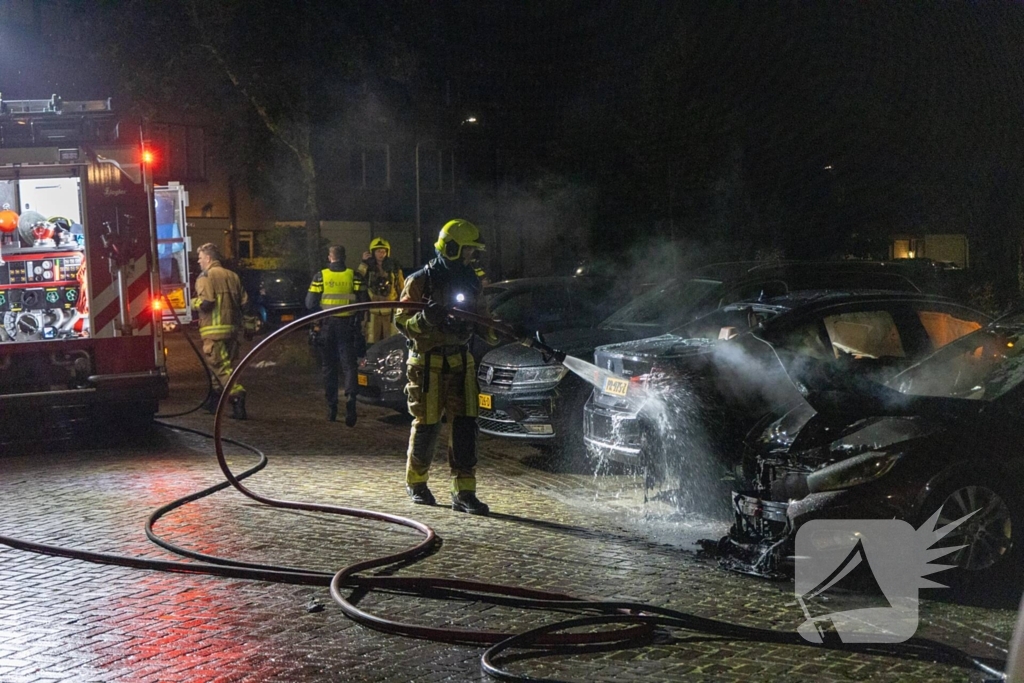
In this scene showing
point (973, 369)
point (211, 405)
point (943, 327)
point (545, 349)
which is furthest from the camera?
point (211, 405)

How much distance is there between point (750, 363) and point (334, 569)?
3014 mm

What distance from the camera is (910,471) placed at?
18.8 ft

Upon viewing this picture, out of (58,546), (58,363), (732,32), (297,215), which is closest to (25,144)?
(58,363)

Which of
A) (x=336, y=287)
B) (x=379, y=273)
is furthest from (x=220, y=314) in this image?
(x=379, y=273)

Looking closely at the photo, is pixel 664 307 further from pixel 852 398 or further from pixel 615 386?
pixel 852 398

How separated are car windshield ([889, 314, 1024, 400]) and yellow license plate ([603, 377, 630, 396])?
1.90 m

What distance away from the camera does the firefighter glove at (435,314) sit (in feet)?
24.6

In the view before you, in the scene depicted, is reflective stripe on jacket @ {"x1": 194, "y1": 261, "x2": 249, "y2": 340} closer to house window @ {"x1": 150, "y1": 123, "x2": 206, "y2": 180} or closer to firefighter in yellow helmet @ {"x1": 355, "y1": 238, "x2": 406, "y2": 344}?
firefighter in yellow helmet @ {"x1": 355, "y1": 238, "x2": 406, "y2": 344}

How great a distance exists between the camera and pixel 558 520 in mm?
7574

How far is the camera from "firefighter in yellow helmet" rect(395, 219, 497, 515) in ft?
25.6

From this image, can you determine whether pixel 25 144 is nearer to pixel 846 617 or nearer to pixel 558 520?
pixel 558 520

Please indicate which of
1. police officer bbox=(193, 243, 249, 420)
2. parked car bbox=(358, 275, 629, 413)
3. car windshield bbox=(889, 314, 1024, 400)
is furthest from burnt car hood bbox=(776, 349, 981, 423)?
police officer bbox=(193, 243, 249, 420)

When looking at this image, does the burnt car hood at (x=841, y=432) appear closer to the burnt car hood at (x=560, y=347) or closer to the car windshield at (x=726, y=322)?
the car windshield at (x=726, y=322)

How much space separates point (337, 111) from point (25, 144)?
60.5ft
